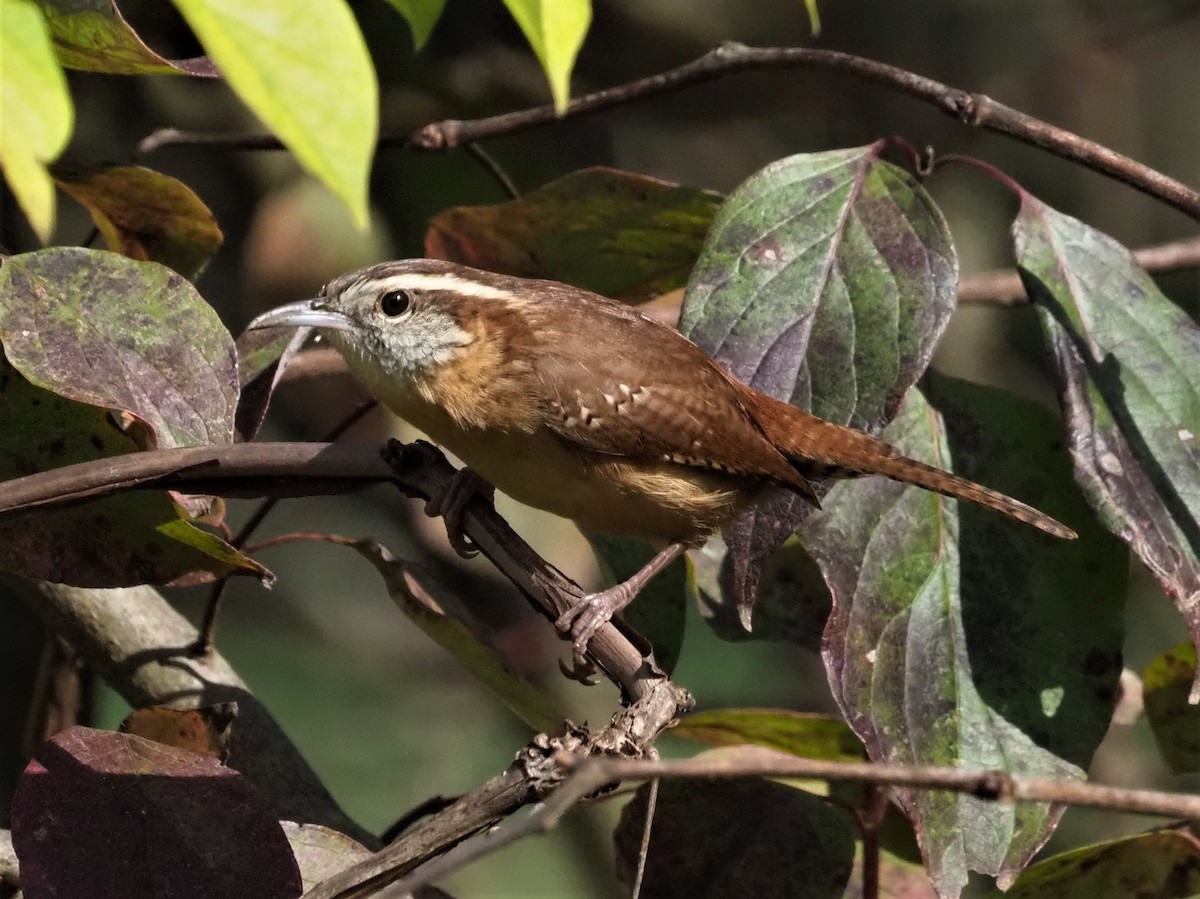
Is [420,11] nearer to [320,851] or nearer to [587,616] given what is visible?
[587,616]

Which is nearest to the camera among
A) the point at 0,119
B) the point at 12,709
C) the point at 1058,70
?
the point at 0,119

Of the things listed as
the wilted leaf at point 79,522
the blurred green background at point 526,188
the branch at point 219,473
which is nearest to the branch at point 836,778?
the branch at point 219,473

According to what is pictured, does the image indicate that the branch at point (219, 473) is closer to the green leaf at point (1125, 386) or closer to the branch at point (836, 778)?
the branch at point (836, 778)

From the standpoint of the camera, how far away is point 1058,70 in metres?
5.66

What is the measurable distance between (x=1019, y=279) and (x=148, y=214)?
1504 mm

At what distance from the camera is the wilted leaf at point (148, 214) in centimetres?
219

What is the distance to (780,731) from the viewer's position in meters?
2.39

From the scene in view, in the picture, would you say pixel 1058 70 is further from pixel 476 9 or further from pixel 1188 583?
pixel 1188 583

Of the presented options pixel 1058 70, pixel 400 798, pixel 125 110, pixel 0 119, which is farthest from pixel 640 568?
pixel 1058 70

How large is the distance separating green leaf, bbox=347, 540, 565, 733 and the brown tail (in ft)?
1.91

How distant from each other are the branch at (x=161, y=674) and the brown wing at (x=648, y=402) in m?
0.68

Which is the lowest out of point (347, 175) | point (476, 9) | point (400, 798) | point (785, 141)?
point (400, 798)

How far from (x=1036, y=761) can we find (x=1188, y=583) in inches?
12.6

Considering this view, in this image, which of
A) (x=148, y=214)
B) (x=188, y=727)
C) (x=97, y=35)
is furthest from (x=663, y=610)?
(x=97, y=35)
